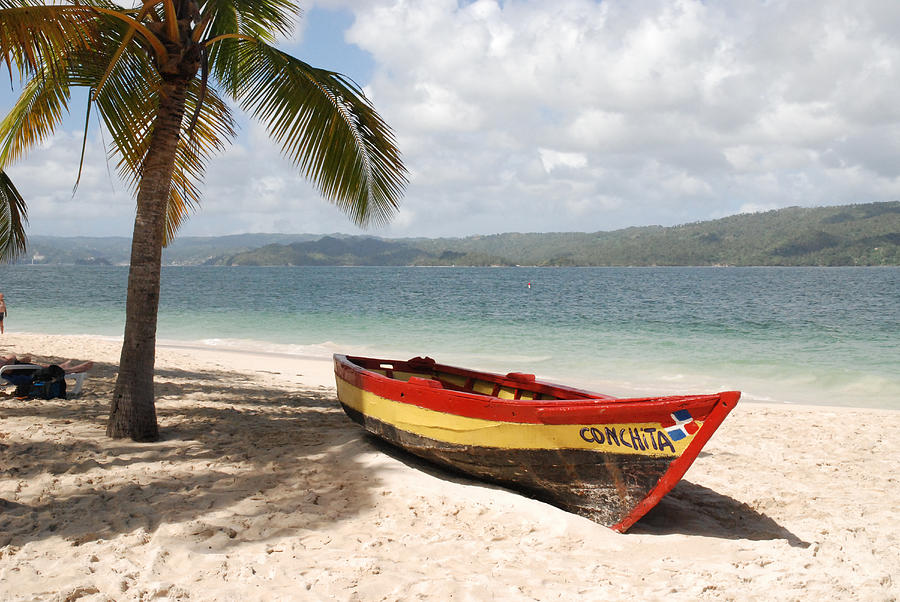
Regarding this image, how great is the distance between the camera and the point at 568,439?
4461 mm

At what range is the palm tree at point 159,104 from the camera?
5355mm

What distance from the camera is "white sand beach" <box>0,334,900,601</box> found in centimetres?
334

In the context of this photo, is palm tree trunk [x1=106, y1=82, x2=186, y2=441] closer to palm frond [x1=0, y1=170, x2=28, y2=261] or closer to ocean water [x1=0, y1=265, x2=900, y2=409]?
palm frond [x1=0, y1=170, x2=28, y2=261]

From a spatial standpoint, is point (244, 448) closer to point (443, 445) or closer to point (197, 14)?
point (443, 445)

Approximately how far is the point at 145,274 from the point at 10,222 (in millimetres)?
6745

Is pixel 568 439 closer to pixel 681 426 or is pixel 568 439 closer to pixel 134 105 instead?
pixel 681 426

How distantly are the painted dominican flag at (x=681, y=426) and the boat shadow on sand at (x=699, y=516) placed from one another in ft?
2.94

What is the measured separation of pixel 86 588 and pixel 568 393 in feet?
13.2

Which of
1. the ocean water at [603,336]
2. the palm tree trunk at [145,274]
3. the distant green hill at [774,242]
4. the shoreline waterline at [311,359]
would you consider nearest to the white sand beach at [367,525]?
the palm tree trunk at [145,274]

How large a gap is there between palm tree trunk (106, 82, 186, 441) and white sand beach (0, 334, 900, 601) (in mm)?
332

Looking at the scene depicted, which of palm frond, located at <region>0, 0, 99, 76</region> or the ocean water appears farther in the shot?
the ocean water

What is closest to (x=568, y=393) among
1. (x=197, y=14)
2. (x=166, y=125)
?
(x=166, y=125)

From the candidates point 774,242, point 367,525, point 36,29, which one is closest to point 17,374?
point 36,29

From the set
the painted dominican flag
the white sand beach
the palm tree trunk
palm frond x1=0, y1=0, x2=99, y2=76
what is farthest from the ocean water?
palm frond x1=0, y1=0, x2=99, y2=76
